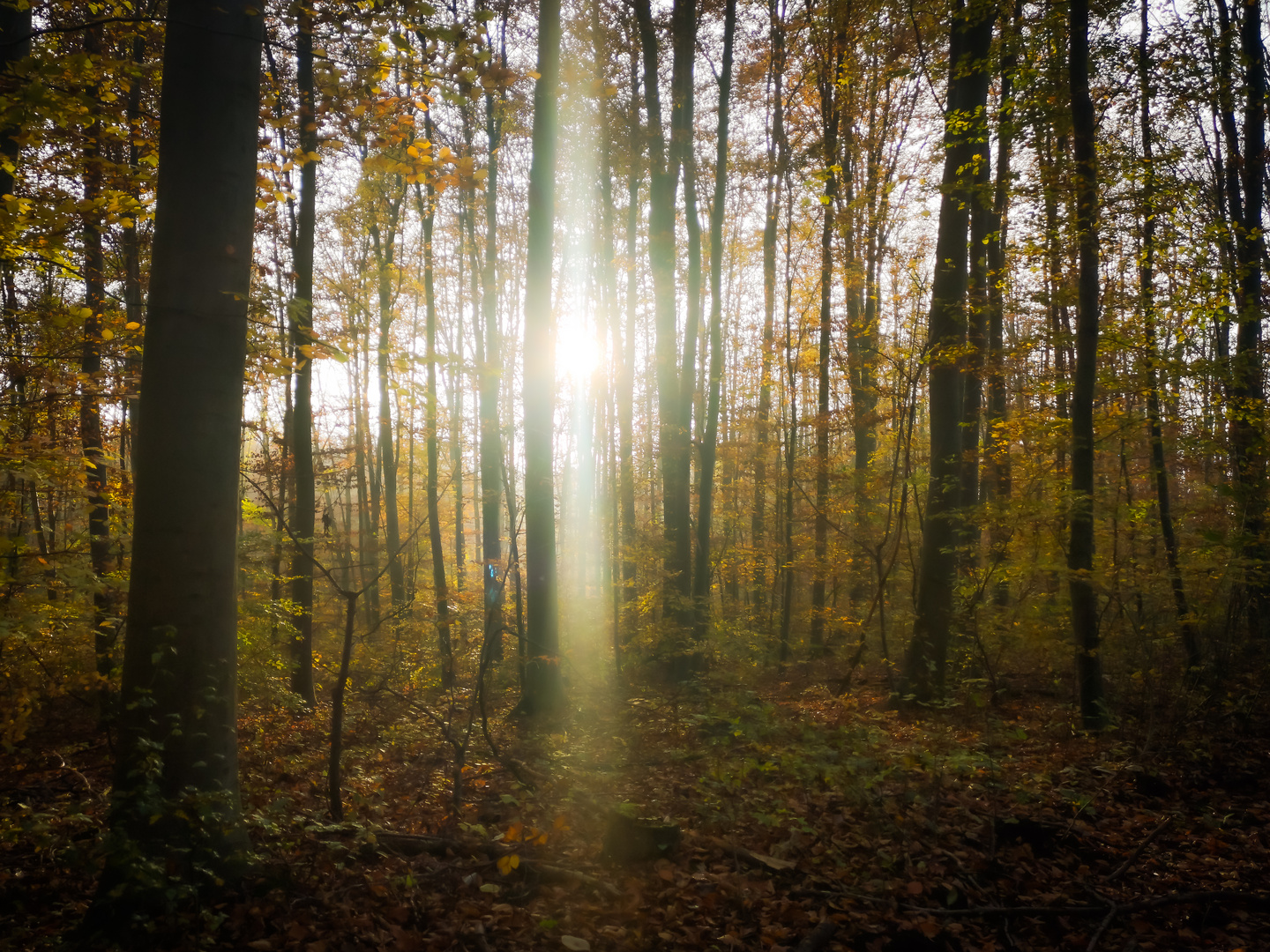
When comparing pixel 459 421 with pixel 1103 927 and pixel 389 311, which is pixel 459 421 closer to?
pixel 389 311

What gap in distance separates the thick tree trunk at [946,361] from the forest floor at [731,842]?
4.41 ft

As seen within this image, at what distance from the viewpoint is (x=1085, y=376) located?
752 cm

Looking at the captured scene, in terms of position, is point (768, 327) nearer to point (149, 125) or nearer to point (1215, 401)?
point (1215, 401)

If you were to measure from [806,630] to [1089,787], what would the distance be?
41.6 feet

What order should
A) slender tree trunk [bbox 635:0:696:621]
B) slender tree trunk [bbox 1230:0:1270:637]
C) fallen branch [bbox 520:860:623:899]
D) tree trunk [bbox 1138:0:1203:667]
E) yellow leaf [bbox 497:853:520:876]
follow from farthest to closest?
slender tree trunk [bbox 635:0:696:621] < slender tree trunk [bbox 1230:0:1270:637] < tree trunk [bbox 1138:0:1203:667] < fallen branch [bbox 520:860:623:899] < yellow leaf [bbox 497:853:520:876]

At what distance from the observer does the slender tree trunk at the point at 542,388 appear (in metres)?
8.42

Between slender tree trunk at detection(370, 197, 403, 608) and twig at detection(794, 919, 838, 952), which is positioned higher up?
slender tree trunk at detection(370, 197, 403, 608)

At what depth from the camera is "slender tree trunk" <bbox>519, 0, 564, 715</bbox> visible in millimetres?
8422

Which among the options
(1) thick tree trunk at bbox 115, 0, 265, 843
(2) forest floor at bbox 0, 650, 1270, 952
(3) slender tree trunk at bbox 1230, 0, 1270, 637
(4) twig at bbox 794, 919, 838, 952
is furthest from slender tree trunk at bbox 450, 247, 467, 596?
(3) slender tree trunk at bbox 1230, 0, 1270, 637

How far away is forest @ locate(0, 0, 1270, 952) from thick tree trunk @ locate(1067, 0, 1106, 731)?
0.05 metres

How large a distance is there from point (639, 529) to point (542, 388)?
6.38 m

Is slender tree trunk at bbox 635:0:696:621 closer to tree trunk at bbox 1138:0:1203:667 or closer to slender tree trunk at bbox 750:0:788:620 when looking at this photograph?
slender tree trunk at bbox 750:0:788:620

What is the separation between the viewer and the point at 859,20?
39.6 ft

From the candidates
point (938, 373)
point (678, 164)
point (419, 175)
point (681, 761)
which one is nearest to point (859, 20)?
point (678, 164)
